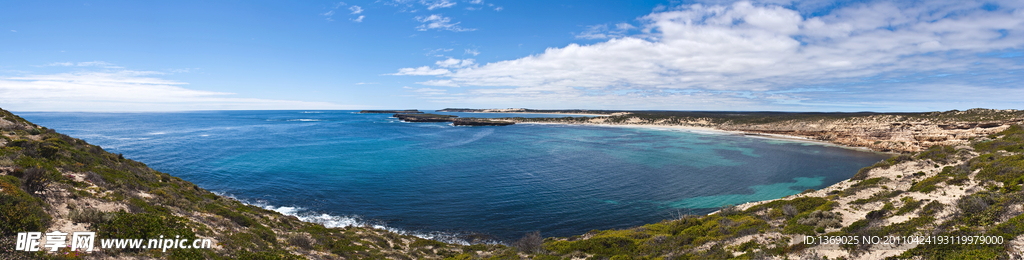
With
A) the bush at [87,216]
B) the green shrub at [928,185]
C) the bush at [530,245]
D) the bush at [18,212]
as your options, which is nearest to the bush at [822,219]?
the green shrub at [928,185]

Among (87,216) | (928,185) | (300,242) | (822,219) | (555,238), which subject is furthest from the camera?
(555,238)

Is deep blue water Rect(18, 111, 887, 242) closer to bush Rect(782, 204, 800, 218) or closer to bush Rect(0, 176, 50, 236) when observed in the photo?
bush Rect(782, 204, 800, 218)

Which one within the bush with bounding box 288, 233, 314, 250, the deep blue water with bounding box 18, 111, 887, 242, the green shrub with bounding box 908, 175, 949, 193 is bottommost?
the deep blue water with bounding box 18, 111, 887, 242

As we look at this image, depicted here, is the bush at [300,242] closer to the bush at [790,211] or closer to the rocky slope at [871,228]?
the rocky slope at [871,228]

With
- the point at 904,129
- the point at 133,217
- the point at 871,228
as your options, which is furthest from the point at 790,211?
the point at 904,129

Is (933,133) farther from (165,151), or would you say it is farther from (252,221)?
(165,151)

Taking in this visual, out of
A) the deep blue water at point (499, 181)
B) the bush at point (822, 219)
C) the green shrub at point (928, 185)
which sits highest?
the green shrub at point (928, 185)

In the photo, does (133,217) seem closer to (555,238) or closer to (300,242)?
(300,242)

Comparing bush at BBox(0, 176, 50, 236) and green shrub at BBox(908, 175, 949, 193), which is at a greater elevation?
bush at BBox(0, 176, 50, 236)

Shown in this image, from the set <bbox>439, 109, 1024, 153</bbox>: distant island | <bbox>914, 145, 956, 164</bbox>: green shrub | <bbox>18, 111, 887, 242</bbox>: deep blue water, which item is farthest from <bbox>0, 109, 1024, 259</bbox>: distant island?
<bbox>439, 109, 1024, 153</bbox>: distant island

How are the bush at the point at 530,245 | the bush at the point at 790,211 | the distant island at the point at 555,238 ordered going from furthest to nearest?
the bush at the point at 790,211, the bush at the point at 530,245, the distant island at the point at 555,238

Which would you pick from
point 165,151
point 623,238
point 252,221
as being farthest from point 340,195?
point 165,151
